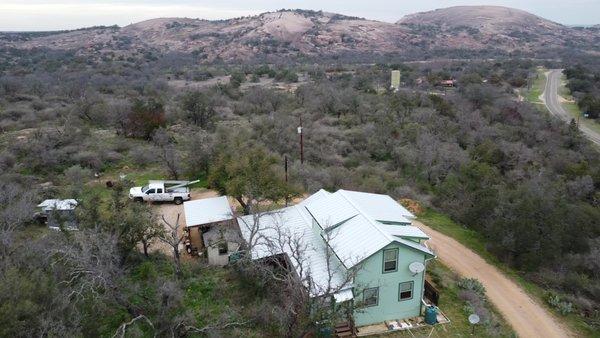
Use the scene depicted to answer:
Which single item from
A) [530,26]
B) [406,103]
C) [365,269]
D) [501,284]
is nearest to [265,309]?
[365,269]

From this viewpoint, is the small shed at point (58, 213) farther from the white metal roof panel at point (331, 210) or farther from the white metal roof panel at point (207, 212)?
the white metal roof panel at point (331, 210)

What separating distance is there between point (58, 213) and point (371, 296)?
12.9 m

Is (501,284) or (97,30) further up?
(97,30)

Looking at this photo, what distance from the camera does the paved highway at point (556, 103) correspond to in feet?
156

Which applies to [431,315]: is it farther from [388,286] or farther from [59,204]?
[59,204]

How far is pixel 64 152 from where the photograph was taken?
30891mm

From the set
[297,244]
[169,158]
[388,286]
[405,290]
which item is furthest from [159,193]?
[405,290]

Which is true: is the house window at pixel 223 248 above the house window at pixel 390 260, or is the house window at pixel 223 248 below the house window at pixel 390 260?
below

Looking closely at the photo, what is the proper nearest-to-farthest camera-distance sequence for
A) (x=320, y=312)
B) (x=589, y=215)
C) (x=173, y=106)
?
1. (x=320, y=312)
2. (x=589, y=215)
3. (x=173, y=106)

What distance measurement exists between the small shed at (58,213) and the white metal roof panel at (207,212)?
15.0 ft

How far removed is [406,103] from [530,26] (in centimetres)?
13650

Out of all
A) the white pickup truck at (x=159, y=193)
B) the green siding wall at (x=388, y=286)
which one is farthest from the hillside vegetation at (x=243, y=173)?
the green siding wall at (x=388, y=286)

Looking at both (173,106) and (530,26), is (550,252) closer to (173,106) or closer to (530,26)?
(173,106)

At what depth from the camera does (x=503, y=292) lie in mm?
18344
